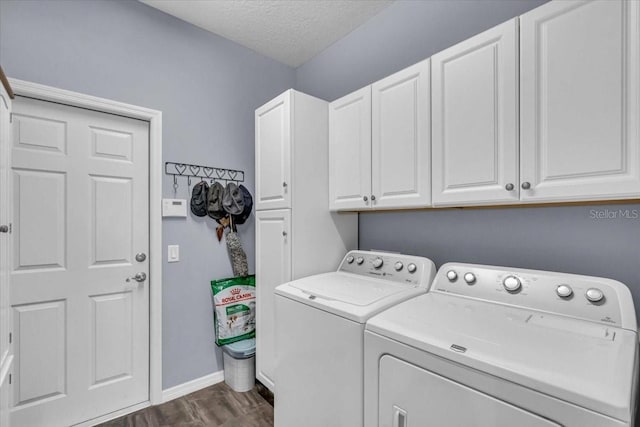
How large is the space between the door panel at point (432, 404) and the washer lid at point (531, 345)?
86mm

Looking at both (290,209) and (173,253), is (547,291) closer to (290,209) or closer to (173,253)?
(290,209)

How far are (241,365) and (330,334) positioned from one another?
128 cm

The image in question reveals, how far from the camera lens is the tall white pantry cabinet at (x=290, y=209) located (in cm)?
192

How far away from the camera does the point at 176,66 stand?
2.18 meters

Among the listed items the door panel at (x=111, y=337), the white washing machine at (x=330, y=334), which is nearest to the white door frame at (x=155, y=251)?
the door panel at (x=111, y=337)

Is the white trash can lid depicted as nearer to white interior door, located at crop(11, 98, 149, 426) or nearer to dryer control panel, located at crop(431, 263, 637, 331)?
white interior door, located at crop(11, 98, 149, 426)

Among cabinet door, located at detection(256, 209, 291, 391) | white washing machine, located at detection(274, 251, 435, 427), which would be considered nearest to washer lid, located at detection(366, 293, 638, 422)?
white washing machine, located at detection(274, 251, 435, 427)

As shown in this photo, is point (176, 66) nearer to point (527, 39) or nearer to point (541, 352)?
point (527, 39)

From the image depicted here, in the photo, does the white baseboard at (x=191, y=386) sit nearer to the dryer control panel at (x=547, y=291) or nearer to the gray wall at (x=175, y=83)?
the gray wall at (x=175, y=83)

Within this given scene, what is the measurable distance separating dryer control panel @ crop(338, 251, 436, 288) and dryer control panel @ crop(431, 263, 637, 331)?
0.36 feet

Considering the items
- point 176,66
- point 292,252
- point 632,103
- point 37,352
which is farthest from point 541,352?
point 176,66

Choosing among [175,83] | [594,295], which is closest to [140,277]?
[175,83]

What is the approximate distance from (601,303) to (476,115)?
882mm

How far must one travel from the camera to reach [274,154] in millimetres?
2059
